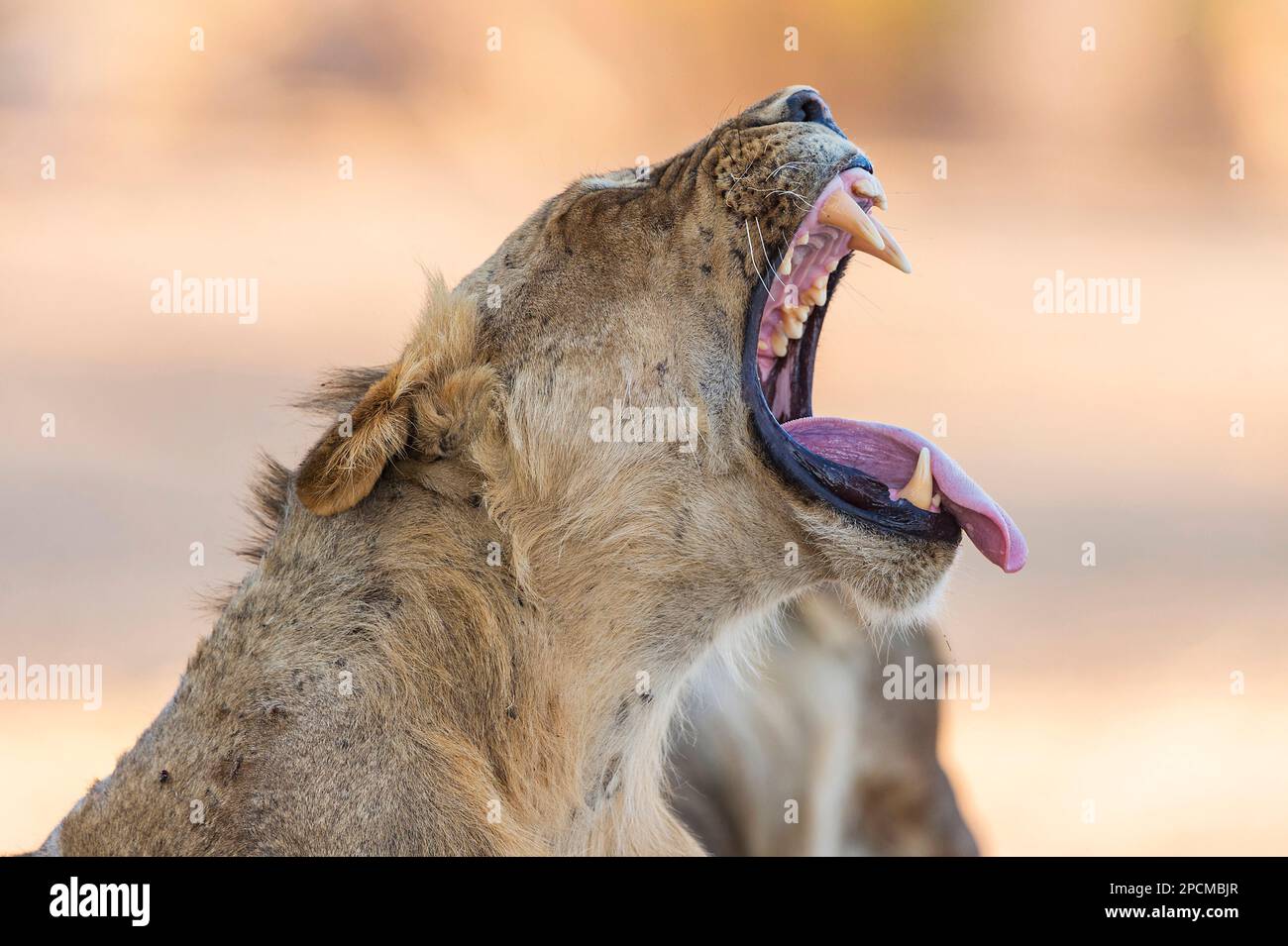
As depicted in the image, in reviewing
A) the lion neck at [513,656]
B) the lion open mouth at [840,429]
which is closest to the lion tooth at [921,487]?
the lion open mouth at [840,429]

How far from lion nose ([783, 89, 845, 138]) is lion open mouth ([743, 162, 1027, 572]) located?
0.20 meters

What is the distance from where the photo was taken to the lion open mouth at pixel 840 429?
414 centimetres

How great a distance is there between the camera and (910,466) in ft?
14.3

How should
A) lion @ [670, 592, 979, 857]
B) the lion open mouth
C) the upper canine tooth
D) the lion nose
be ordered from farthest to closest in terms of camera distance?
lion @ [670, 592, 979, 857]
the lion nose
the upper canine tooth
the lion open mouth

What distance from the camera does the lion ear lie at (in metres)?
3.78

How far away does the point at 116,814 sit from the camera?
388 cm

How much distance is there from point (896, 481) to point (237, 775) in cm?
192

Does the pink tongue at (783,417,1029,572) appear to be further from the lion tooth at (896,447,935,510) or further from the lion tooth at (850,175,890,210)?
the lion tooth at (850,175,890,210)

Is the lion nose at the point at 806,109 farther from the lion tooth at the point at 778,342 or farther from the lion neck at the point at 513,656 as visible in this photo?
the lion neck at the point at 513,656

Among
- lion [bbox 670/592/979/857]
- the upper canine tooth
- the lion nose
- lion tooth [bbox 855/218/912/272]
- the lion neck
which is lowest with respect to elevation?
lion [bbox 670/592/979/857]

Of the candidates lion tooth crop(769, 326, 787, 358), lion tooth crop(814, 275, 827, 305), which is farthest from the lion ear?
lion tooth crop(814, 275, 827, 305)

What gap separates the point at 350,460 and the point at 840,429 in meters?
1.46

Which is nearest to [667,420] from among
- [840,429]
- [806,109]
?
[840,429]

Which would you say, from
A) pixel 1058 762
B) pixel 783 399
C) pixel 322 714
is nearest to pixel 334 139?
pixel 1058 762
